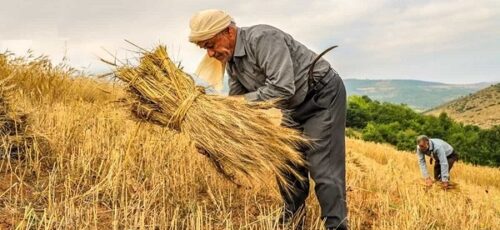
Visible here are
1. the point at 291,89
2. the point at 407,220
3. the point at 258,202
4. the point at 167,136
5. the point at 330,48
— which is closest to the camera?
the point at 291,89

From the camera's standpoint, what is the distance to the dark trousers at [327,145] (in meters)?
3.68

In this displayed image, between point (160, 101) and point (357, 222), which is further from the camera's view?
point (357, 222)

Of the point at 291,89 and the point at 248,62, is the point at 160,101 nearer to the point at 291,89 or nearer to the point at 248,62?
the point at 248,62

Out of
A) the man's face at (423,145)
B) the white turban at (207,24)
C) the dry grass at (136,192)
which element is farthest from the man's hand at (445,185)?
the white turban at (207,24)

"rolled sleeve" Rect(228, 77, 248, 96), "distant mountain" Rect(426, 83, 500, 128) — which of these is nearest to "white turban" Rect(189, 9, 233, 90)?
"rolled sleeve" Rect(228, 77, 248, 96)

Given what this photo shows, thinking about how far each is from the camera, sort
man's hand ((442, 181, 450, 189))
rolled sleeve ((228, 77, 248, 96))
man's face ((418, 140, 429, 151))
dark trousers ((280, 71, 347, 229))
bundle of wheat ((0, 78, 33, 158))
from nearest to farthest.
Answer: dark trousers ((280, 71, 347, 229)) → rolled sleeve ((228, 77, 248, 96)) → bundle of wheat ((0, 78, 33, 158)) → man's hand ((442, 181, 450, 189)) → man's face ((418, 140, 429, 151))

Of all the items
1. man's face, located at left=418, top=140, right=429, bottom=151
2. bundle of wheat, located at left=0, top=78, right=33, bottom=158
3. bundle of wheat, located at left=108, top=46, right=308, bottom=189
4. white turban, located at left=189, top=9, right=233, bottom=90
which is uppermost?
white turban, located at left=189, top=9, right=233, bottom=90

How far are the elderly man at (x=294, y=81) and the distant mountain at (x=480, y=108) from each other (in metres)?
74.4

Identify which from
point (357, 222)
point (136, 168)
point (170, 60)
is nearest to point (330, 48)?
point (170, 60)

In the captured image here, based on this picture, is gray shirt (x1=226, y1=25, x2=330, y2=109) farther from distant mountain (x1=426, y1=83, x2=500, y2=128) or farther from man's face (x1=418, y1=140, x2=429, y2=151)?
distant mountain (x1=426, y1=83, x2=500, y2=128)

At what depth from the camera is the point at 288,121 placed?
12.3 feet

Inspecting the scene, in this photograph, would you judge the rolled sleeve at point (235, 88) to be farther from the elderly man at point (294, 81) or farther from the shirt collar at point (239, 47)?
the shirt collar at point (239, 47)

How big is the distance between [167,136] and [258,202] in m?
1.45

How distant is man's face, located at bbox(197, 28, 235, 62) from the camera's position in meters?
3.54
